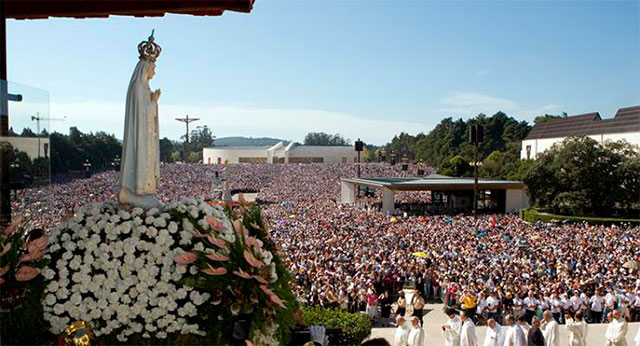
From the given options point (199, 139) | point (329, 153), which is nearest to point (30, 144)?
point (329, 153)

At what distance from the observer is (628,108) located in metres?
59.4

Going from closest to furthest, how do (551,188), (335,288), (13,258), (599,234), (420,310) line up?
(13,258), (420,310), (335,288), (599,234), (551,188)

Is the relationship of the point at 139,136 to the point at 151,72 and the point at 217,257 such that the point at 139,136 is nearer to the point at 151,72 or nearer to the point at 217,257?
the point at 151,72

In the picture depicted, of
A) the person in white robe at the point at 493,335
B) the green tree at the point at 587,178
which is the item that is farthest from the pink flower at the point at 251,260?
the green tree at the point at 587,178

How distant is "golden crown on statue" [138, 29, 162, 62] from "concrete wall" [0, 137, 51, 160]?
144 cm

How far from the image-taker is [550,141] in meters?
71.8

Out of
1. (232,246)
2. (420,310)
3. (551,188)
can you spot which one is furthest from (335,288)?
(551,188)

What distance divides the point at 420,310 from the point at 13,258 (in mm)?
10450

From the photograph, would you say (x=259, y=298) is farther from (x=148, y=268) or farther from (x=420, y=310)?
(x=420, y=310)

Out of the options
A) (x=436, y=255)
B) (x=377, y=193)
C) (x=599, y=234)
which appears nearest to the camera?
(x=436, y=255)

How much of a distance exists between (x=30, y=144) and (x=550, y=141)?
246 ft

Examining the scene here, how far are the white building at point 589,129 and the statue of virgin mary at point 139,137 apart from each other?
1811 inches

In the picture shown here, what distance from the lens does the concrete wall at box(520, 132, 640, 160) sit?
183 ft

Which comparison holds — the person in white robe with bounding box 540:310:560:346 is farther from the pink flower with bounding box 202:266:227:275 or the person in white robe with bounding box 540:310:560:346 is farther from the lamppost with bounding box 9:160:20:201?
the lamppost with bounding box 9:160:20:201
